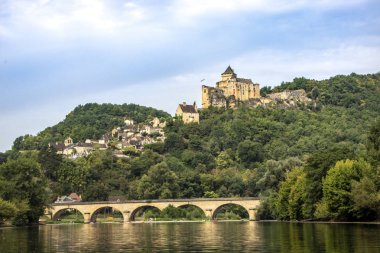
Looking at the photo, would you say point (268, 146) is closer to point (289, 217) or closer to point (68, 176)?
point (68, 176)

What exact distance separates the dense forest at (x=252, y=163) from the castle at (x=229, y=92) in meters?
5.12

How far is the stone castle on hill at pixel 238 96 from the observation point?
168625 mm

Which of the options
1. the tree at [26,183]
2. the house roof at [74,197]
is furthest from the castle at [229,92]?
the tree at [26,183]

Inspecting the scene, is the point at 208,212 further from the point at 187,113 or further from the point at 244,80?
the point at 244,80

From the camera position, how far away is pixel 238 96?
170625 mm

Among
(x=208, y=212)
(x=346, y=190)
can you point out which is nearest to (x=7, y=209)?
(x=346, y=190)


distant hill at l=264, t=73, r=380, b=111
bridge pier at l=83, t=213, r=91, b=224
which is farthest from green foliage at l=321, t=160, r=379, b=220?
distant hill at l=264, t=73, r=380, b=111

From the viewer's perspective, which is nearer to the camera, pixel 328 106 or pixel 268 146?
pixel 268 146

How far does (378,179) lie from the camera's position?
171 ft

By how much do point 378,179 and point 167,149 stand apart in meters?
101

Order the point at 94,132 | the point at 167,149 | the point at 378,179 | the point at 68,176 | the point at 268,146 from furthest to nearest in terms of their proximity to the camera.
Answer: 1. the point at 94,132
2. the point at 167,149
3. the point at 268,146
4. the point at 68,176
5. the point at 378,179

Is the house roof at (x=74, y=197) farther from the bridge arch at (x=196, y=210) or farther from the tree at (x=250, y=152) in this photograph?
the tree at (x=250, y=152)

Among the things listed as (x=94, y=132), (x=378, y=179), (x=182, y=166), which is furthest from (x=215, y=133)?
(x=378, y=179)

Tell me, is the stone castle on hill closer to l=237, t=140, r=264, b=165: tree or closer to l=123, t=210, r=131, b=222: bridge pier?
l=237, t=140, r=264, b=165: tree
